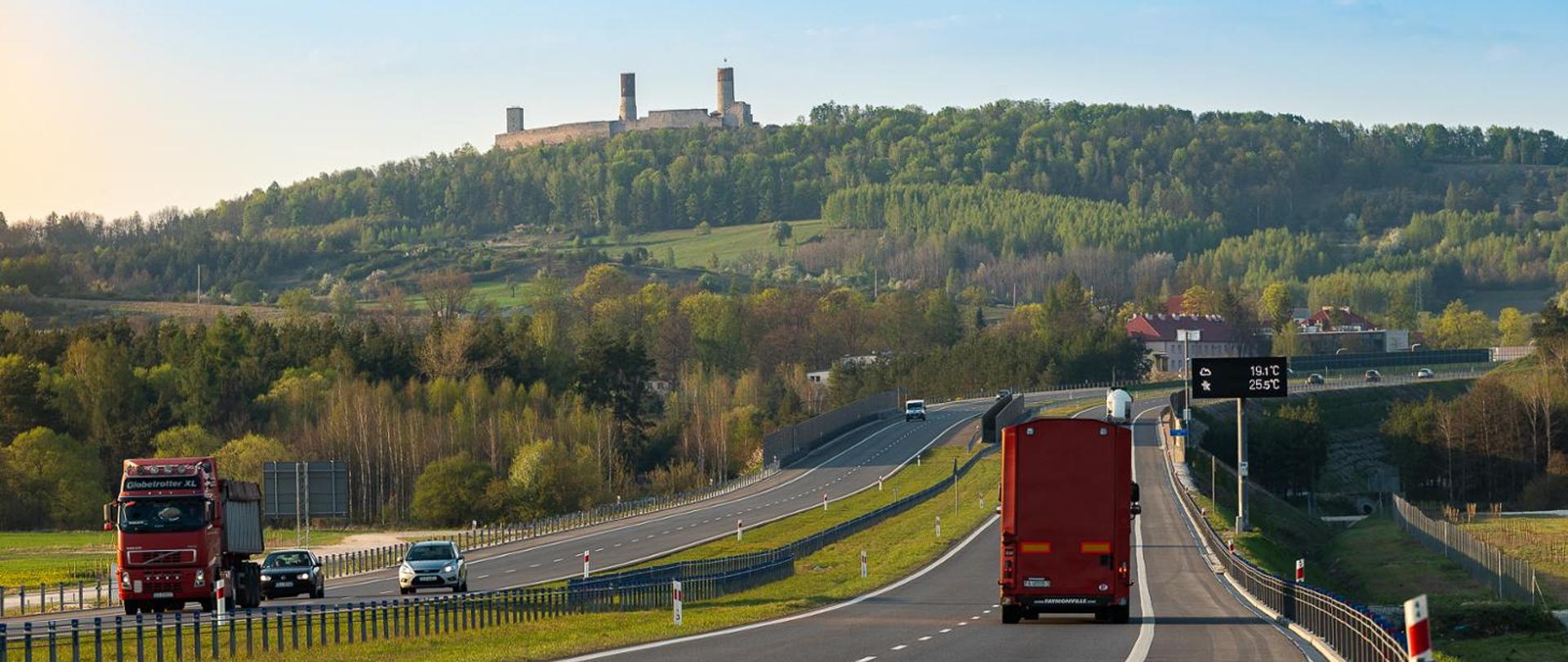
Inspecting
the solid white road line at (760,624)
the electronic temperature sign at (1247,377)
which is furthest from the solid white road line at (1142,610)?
the electronic temperature sign at (1247,377)

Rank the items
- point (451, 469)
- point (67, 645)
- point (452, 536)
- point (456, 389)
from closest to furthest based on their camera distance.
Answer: point (67, 645), point (452, 536), point (451, 469), point (456, 389)

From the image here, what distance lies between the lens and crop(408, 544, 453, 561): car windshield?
53.2 metres

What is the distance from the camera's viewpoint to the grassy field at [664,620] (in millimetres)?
32188

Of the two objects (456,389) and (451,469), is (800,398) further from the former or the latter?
(451,469)

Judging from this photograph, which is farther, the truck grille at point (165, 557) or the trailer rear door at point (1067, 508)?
the truck grille at point (165, 557)

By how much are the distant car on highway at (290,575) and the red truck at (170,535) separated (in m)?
6.67

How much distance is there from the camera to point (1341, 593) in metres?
70.8

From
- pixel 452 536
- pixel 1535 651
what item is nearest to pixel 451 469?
pixel 452 536

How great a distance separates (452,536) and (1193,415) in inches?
2636

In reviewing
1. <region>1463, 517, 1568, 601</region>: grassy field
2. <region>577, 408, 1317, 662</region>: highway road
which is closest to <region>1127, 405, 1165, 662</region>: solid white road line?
<region>577, 408, 1317, 662</region>: highway road

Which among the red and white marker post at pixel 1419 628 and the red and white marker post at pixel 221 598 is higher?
the red and white marker post at pixel 1419 628

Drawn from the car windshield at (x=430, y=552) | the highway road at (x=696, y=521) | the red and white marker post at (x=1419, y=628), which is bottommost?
the highway road at (x=696, y=521)

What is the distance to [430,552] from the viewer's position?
176 feet

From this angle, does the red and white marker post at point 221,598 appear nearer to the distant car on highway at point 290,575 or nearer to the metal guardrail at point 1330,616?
the distant car on highway at point 290,575
